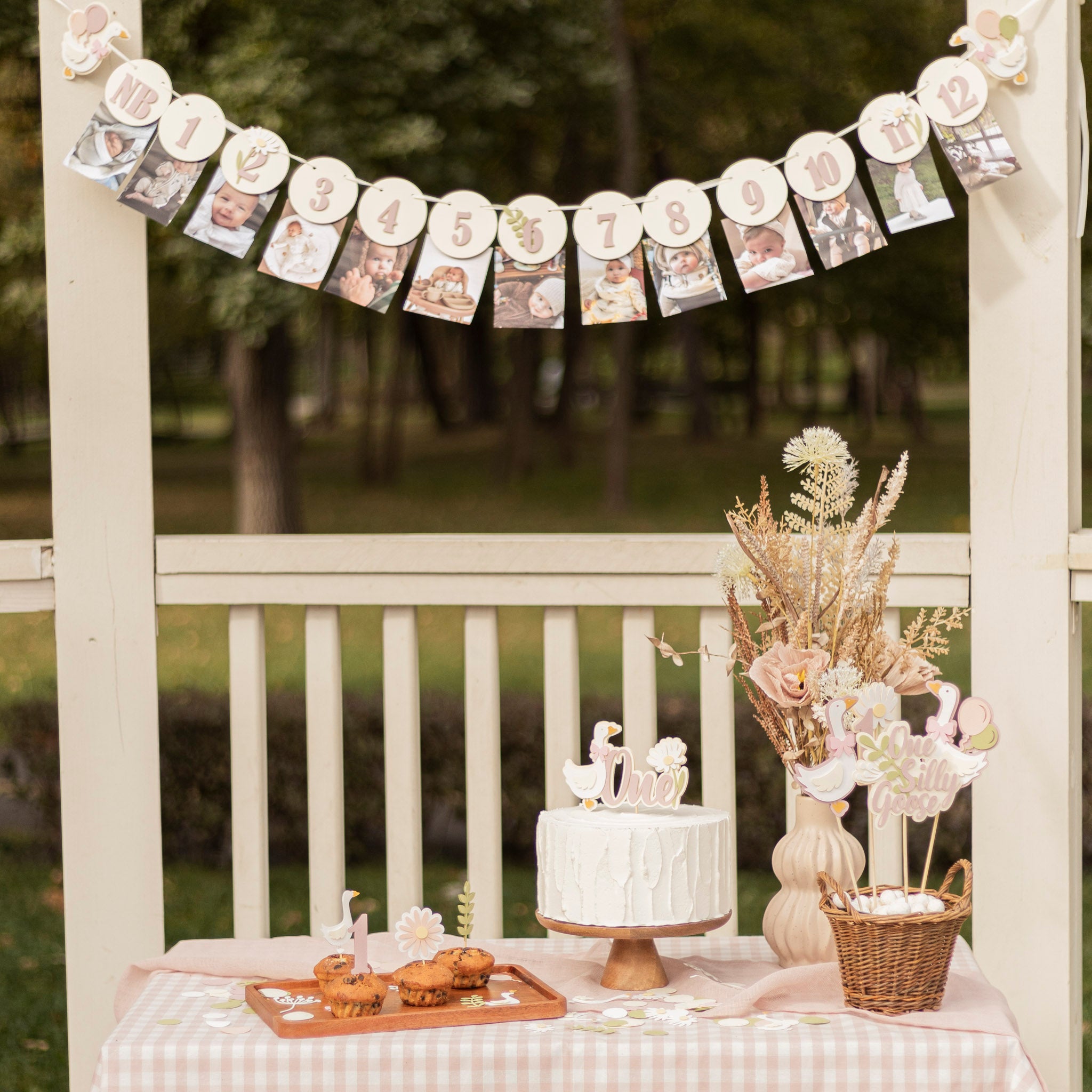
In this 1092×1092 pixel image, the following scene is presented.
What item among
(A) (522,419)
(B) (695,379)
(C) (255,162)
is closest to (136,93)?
(C) (255,162)

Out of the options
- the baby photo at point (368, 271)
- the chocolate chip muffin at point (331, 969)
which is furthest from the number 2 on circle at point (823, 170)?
the chocolate chip muffin at point (331, 969)

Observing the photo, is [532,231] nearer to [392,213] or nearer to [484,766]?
[392,213]

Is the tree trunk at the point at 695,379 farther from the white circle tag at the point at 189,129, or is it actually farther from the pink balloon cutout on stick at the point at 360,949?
the pink balloon cutout on stick at the point at 360,949

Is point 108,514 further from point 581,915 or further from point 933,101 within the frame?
point 933,101

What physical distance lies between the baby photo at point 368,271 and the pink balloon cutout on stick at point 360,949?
909 mm

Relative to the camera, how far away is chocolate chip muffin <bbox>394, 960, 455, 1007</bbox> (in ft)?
4.72

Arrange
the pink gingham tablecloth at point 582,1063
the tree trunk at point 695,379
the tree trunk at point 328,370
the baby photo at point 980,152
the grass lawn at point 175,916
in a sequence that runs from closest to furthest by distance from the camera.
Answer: the pink gingham tablecloth at point 582,1063 < the baby photo at point 980,152 < the grass lawn at point 175,916 < the tree trunk at point 695,379 < the tree trunk at point 328,370

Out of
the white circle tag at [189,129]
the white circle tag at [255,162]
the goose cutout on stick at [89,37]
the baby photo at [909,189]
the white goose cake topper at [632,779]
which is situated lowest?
the white goose cake topper at [632,779]

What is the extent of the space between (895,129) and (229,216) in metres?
0.93

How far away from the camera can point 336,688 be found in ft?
6.98

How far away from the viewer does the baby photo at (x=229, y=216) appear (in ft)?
6.64

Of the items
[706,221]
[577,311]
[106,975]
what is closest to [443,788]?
[106,975]

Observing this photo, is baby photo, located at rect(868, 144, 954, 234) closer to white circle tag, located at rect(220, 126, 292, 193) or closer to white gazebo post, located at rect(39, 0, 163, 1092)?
white circle tag, located at rect(220, 126, 292, 193)

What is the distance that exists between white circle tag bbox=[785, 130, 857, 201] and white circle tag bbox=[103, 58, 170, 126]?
0.88 m
